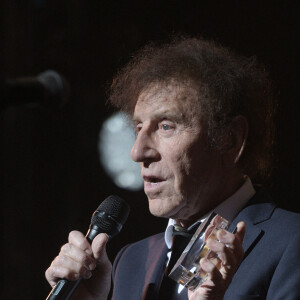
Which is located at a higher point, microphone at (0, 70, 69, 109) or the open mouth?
microphone at (0, 70, 69, 109)

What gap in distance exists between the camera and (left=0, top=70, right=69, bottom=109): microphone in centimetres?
170

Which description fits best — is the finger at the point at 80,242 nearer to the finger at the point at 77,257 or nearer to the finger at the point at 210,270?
the finger at the point at 77,257

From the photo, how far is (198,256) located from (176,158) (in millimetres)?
Answer: 652

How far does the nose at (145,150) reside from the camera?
2.27 m

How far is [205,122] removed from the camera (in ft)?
7.79

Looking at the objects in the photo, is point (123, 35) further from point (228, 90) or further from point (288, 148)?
point (228, 90)

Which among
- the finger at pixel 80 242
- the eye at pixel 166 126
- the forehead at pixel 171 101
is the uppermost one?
the forehead at pixel 171 101

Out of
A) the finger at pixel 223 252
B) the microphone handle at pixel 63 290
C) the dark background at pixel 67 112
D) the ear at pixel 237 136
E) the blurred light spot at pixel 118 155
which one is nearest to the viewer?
the finger at pixel 223 252

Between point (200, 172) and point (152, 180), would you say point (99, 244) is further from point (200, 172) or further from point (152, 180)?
point (200, 172)

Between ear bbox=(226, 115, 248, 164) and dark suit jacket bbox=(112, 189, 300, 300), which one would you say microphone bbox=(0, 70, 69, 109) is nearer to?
ear bbox=(226, 115, 248, 164)

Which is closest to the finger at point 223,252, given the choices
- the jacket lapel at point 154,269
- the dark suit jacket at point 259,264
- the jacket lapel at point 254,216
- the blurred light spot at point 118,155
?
the dark suit jacket at point 259,264

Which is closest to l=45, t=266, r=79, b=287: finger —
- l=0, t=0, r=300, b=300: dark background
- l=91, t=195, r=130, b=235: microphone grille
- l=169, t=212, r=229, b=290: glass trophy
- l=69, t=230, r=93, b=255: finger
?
l=69, t=230, r=93, b=255: finger

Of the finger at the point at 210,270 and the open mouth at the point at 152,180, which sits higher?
the open mouth at the point at 152,180

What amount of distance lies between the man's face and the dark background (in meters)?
1.52
